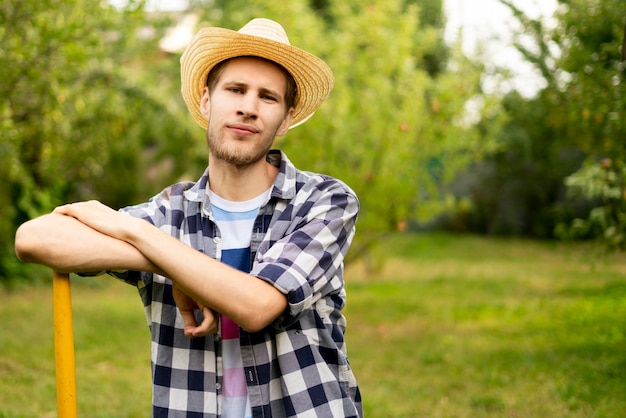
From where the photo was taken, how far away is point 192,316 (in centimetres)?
223

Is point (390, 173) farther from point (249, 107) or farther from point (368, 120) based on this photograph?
point (249, 107)

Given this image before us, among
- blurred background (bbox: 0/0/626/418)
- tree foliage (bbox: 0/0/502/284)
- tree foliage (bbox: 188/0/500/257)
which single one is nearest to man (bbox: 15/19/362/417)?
blurred background (bbox: 0/0/626/418)

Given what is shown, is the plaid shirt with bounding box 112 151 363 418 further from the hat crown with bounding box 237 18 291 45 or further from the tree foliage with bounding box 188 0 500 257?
the tree foliage with bounding box 188 0 500 257

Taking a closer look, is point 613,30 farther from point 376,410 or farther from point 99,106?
point 99,106

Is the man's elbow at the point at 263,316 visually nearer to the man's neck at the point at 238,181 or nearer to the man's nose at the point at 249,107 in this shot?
the man's neck at the point at 238,181

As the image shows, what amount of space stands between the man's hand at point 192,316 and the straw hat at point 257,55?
2.69 feet

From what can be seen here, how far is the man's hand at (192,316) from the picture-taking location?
2154 millimetres

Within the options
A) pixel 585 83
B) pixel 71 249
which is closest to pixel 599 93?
pixel 585 83

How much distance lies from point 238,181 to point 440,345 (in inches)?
214

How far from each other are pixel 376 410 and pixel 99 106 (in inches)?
214

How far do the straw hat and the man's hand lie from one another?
2.69ft

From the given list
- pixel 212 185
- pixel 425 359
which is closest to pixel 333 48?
pixel 425 359

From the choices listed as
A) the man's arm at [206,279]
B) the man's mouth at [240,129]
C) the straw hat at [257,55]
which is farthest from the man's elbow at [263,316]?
the straw hat at [257,55]

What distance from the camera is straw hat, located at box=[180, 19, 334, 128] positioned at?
2496 millimetres
